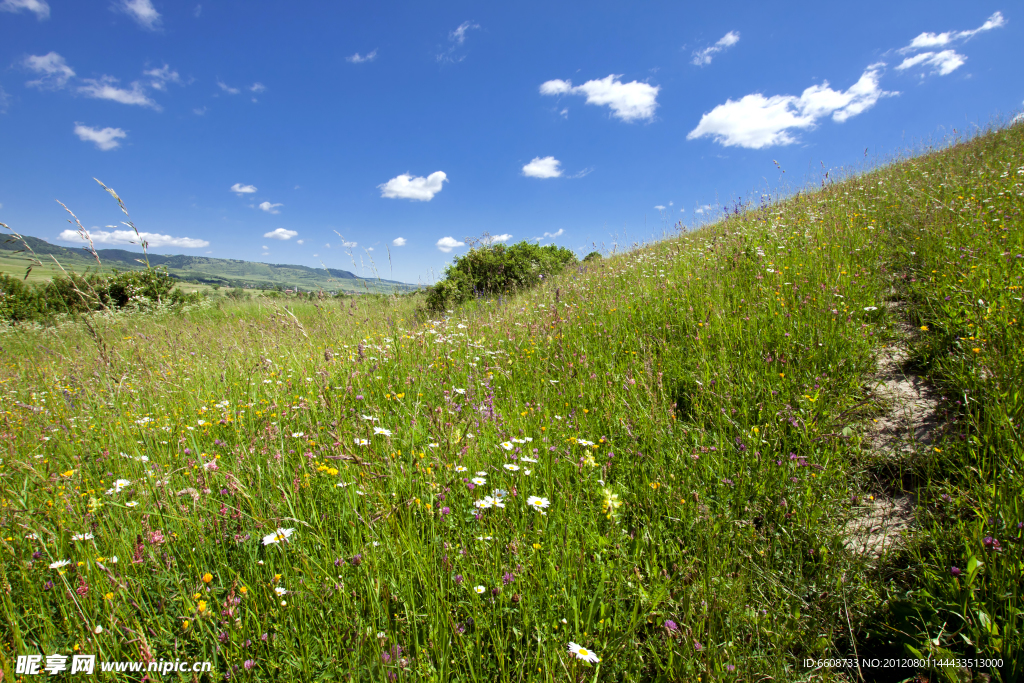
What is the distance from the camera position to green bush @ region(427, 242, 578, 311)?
423 inches

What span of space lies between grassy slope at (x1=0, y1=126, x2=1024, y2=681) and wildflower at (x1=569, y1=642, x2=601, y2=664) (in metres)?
0.04

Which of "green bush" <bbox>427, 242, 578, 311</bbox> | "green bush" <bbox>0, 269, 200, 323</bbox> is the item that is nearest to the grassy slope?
"green bush" <bbox>427, 242, 578, 311</bbox>

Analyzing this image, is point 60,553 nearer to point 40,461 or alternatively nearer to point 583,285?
point 40,461

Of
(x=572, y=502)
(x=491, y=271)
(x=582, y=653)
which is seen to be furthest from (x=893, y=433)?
(x=491, y=271)

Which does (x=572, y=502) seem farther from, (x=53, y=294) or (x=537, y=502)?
(x=53, y=294)

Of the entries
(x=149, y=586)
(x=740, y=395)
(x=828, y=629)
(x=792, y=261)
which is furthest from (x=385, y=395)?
(x=792, y=261)

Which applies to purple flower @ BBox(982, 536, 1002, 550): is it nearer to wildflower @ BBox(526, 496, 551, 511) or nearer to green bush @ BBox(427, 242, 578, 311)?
wildflower @ BBox(526, 496, 551, 511)

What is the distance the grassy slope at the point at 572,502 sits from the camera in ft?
4.36

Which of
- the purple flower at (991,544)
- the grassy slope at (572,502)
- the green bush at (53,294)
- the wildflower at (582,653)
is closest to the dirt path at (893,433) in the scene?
the grassy slope at (572,502)

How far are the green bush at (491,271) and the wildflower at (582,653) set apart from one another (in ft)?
30.3

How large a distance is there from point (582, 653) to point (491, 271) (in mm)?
10804

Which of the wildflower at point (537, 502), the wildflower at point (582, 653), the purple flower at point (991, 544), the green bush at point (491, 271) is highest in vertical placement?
the green bush at point (491, 271)

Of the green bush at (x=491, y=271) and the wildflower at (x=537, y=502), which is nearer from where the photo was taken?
the wildflower at (x=537, y=502)

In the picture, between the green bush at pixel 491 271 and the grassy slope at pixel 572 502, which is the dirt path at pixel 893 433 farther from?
the green bush at pixel 491 271
